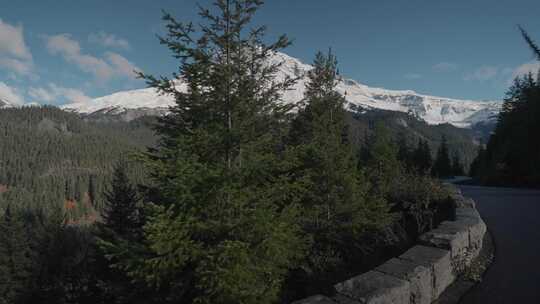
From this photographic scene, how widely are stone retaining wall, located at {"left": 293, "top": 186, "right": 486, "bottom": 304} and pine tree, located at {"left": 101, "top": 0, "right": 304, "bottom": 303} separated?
2034mm

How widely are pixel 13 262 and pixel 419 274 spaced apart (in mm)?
35102

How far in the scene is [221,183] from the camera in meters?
5.15

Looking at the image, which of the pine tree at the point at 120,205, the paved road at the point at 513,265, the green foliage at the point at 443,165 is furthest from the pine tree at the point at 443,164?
the pine tree at the point at 120,205

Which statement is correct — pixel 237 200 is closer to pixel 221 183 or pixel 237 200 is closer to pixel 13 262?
pixel 221 183

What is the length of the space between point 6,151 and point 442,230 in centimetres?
23254

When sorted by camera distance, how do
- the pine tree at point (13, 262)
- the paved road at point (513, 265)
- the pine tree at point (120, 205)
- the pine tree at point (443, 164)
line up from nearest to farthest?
the paved road at point (513, 265)
the pine tree at point (120, 205)
the pine tree at point (13, 262)
the pine tree at point (443, 164)

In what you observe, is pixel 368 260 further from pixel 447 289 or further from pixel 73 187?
pixel 73 187

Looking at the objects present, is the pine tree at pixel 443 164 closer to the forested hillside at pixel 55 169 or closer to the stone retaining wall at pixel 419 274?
the stone retaining wall at pixel 419 274

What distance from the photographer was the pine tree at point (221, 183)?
482 cm

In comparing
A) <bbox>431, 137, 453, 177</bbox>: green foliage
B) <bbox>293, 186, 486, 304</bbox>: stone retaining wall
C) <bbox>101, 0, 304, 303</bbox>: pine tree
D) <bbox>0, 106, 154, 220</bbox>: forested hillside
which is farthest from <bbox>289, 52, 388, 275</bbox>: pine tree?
<bbox>0, 106, 154, 220</bbox>: forested hillside

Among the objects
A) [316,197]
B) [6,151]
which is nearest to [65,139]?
[6,151]

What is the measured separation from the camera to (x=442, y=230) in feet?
16.2

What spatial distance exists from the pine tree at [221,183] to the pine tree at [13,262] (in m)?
29.1

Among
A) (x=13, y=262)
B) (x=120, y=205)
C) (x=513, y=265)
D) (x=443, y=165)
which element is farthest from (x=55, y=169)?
(x=513, y=265)
